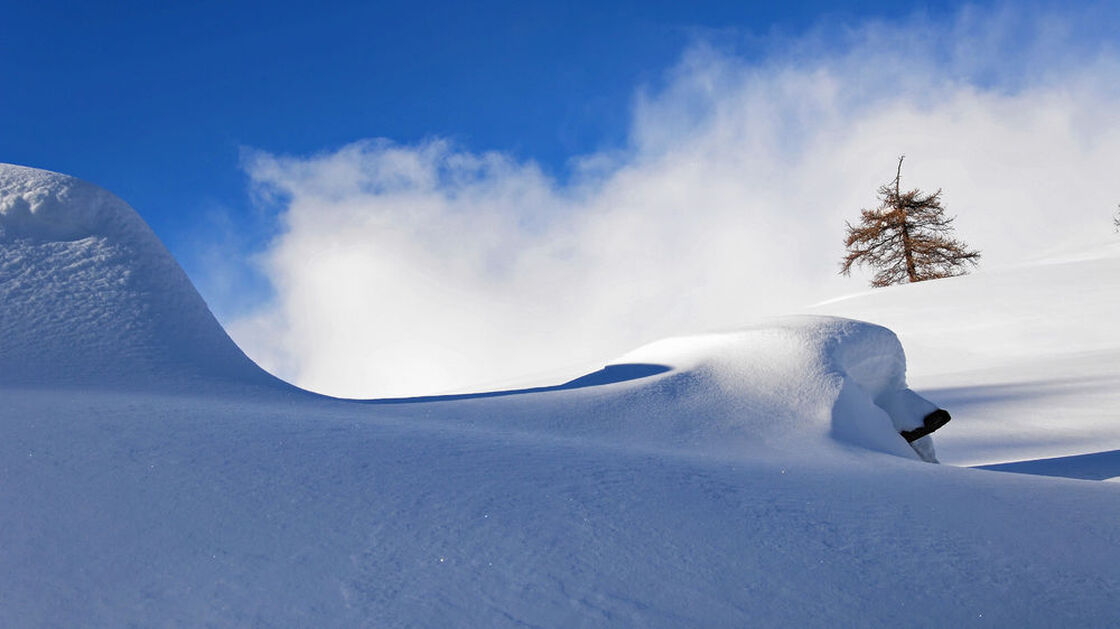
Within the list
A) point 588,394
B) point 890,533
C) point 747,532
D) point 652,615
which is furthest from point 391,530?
point 588,394

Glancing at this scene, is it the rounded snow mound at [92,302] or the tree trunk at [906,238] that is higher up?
the tree trunk at [906,238]

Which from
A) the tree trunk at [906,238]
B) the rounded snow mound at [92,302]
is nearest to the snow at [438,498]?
the rounded snow mound at [92,302]

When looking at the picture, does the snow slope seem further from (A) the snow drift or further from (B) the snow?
(B) the snow

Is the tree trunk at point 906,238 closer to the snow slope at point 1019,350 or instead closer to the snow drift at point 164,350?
the snow slope at point 1019,350

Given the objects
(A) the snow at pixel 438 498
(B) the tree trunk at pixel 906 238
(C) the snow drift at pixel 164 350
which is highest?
(B) the tree trunk at pixel 906 238

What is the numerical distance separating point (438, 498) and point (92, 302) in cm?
201

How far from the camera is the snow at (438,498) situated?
5.00 ft

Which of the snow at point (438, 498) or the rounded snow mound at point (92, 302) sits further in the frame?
the rounded snow mound at point (92, 302)

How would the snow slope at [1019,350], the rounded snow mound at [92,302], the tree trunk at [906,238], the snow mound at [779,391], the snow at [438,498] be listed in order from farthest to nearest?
the tree trunk at [906,238] < the snow slope at [1019,350] < the snow mound at [779,391] < the rounded snow mound at [92,302] < the snow at [438,498]

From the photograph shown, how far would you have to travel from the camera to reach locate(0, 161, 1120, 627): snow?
60.1 inches

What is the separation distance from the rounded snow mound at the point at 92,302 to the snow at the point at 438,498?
0.04 ft

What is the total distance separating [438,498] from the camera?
1898 mm

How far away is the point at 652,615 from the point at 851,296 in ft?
40.5

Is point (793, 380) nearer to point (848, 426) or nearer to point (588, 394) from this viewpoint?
point (848, 426)
